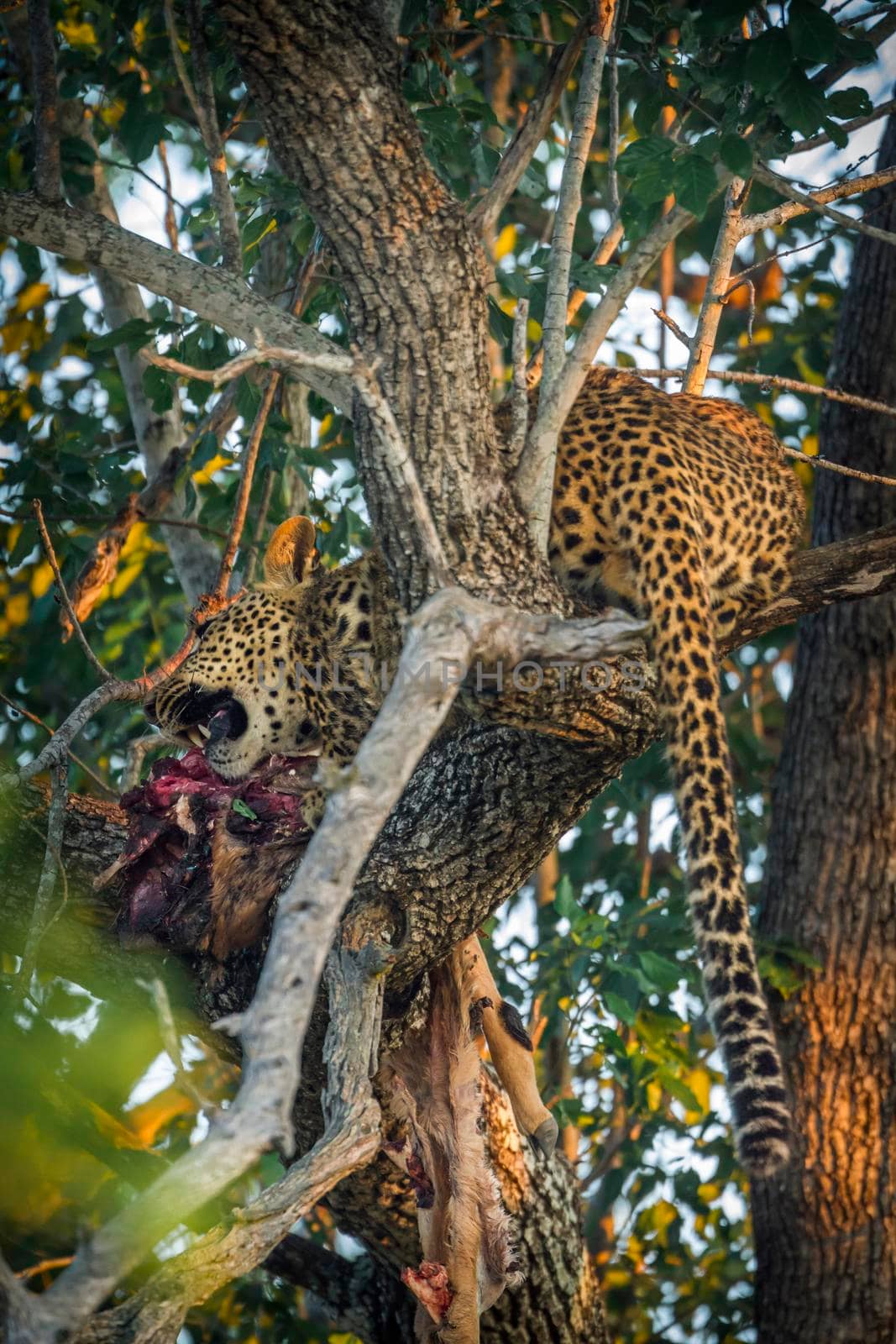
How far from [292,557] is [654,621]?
2261 mm

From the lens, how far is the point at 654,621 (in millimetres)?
4492

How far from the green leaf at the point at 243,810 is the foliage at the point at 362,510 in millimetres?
627

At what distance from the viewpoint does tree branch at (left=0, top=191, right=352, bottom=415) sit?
4.64m

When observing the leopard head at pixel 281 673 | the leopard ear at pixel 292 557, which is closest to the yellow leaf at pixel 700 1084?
the leopard head at pixel 281 673

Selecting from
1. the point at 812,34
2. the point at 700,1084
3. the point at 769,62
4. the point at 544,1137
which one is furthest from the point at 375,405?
the point at 700,1084

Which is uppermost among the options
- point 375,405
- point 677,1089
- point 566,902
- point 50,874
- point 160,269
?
point 160,269

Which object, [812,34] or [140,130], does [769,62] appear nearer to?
[812,34]

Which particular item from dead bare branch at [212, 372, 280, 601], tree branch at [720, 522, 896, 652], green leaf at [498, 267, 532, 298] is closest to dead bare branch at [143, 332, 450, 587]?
tree branch at [720, 522, 896, 652]

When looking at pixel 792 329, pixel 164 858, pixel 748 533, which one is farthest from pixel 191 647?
pixel 792 329

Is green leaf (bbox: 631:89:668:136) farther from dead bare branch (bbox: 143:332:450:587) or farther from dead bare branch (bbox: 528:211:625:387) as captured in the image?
dead bare branch (bbox: 143:332:450:587)

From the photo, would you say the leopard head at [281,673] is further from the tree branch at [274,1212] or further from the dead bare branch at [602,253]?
the tree branch at [274,1212]

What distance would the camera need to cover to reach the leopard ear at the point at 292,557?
6.20 meters

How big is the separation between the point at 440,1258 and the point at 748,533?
2833 mm

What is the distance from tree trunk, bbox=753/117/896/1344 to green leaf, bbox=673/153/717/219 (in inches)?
124
